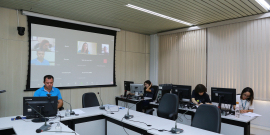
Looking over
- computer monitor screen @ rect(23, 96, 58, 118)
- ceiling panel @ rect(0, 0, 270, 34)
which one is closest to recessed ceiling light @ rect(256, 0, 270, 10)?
ceiling panel @ rect(0, 0, 270, 34)

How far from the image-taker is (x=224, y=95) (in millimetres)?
3680

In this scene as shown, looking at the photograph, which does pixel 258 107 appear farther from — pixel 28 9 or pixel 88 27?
pixel 28 9

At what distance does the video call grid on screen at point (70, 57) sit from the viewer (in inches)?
192

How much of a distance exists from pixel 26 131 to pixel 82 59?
139 inches

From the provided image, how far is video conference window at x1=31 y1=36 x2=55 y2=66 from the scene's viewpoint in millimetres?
4820

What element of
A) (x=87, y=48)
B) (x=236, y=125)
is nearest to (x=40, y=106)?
(x=87, y=48)

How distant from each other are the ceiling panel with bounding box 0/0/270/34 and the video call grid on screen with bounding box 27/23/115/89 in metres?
0.54

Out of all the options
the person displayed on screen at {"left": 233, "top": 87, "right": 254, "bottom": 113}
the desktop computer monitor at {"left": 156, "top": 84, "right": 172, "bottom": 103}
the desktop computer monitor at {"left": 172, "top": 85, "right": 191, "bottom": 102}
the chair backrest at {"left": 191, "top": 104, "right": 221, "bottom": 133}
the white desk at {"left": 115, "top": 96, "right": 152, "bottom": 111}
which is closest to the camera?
the chair backrest at {"left": 191, "top": 104, "right": 221, "bottom": 133}

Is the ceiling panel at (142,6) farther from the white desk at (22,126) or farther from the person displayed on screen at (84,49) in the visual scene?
the white desk at (22,126)

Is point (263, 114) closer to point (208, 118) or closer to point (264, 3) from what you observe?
point (264, 3)

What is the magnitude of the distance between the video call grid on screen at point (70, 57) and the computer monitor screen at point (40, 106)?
221 centimetres

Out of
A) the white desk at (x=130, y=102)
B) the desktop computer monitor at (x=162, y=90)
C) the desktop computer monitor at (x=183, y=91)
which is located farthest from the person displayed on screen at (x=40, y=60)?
the desktop computer monitor at (x=183, y=91)

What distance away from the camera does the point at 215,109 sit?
256 centimetres

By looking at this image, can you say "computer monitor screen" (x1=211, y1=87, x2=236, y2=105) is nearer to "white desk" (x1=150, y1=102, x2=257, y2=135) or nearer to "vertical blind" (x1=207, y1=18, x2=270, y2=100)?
"white desk" (x1=150, y1=102, x2=257, y2=135)
